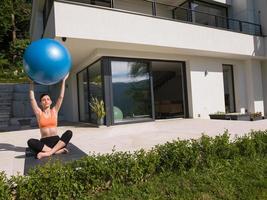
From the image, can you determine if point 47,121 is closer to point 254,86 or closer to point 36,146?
point 36,146

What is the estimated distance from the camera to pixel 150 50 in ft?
A: 39.9

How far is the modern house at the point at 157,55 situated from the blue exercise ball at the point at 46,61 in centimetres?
339

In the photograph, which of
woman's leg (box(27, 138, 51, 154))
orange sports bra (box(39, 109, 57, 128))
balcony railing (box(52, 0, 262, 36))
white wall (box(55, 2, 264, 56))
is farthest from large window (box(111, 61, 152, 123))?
woman's leg (box(27, 138, 51, 154))

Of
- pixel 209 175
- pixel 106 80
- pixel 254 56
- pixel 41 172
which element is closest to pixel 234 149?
pixel 209 175

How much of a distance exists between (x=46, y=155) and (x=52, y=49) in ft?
6.90

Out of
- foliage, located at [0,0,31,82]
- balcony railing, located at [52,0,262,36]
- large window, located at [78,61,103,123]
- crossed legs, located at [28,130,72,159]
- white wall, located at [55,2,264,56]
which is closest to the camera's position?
crossed legs, located at [28,130,72,159]

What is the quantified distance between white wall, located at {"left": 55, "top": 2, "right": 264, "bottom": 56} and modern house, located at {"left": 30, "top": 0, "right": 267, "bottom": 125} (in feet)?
0.11

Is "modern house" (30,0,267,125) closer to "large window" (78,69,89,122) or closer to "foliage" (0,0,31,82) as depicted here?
"large window" (78,69,89,122)

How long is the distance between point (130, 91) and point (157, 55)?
2299mm

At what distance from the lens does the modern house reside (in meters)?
9.79

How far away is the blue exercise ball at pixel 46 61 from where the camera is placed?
5.30 meters

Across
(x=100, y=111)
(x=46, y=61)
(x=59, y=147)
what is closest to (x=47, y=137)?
(x=59, y=147)

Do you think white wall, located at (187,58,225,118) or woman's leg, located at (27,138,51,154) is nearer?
woman's leg, located at (27,138,51,154)

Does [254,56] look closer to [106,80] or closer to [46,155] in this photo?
[106,80]
